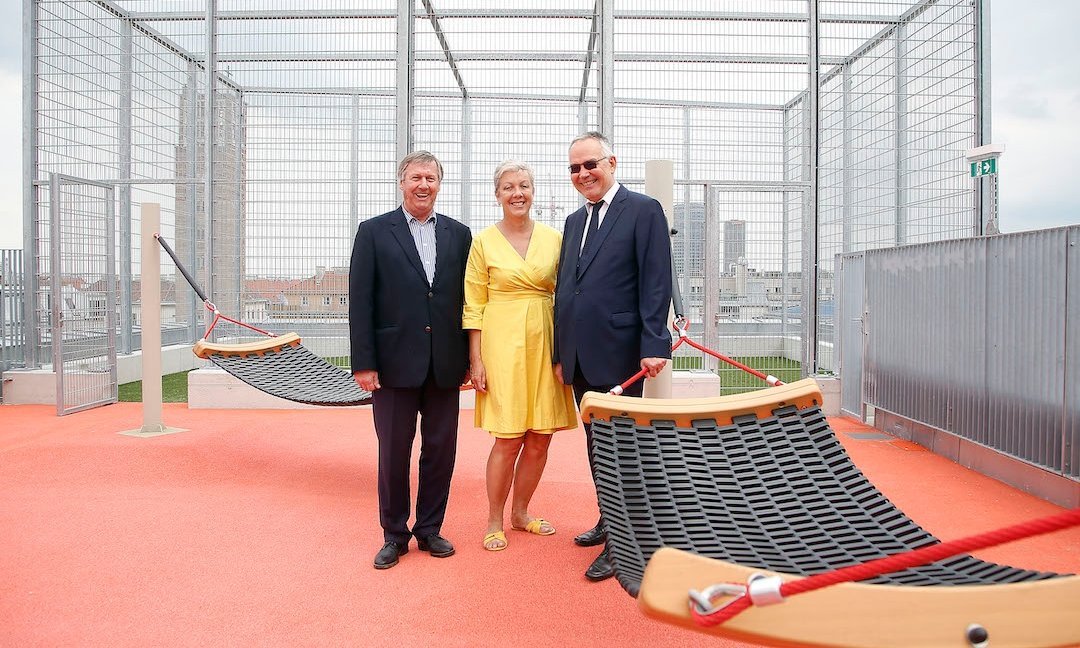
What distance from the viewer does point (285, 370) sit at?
174 inches

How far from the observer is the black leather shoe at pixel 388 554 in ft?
8.64

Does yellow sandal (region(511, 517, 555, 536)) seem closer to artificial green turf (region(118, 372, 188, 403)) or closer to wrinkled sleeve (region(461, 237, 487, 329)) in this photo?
wrinkled sleeve (region(461, 237, 487, 329))

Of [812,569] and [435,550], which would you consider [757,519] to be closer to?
[812,569]

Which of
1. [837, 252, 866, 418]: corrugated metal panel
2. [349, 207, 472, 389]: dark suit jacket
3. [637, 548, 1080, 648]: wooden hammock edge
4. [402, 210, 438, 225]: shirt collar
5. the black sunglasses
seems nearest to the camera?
[637, 548, 1080, 648]: wooden hammock edge

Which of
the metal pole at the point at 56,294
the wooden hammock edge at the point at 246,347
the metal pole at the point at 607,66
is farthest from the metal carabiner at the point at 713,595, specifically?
the metal pole at the point at 56,294

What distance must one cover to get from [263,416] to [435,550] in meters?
3.55

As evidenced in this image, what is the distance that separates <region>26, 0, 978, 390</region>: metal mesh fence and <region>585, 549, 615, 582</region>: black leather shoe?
3450 millimetres

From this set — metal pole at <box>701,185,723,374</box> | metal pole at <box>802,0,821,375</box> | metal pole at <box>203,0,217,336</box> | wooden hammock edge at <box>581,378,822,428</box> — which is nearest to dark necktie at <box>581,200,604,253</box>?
wooden hammock edge at <box>581,378,822,428</box>

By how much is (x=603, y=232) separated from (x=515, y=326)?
18.1 inches

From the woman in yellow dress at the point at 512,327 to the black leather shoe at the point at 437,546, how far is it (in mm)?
145

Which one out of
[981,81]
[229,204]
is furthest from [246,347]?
[981,81]

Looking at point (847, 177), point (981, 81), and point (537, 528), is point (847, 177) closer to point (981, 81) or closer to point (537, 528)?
point (981, 81)

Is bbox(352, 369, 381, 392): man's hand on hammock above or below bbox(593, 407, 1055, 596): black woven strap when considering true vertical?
above

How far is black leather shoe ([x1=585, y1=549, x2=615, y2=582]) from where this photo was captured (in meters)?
2.48
